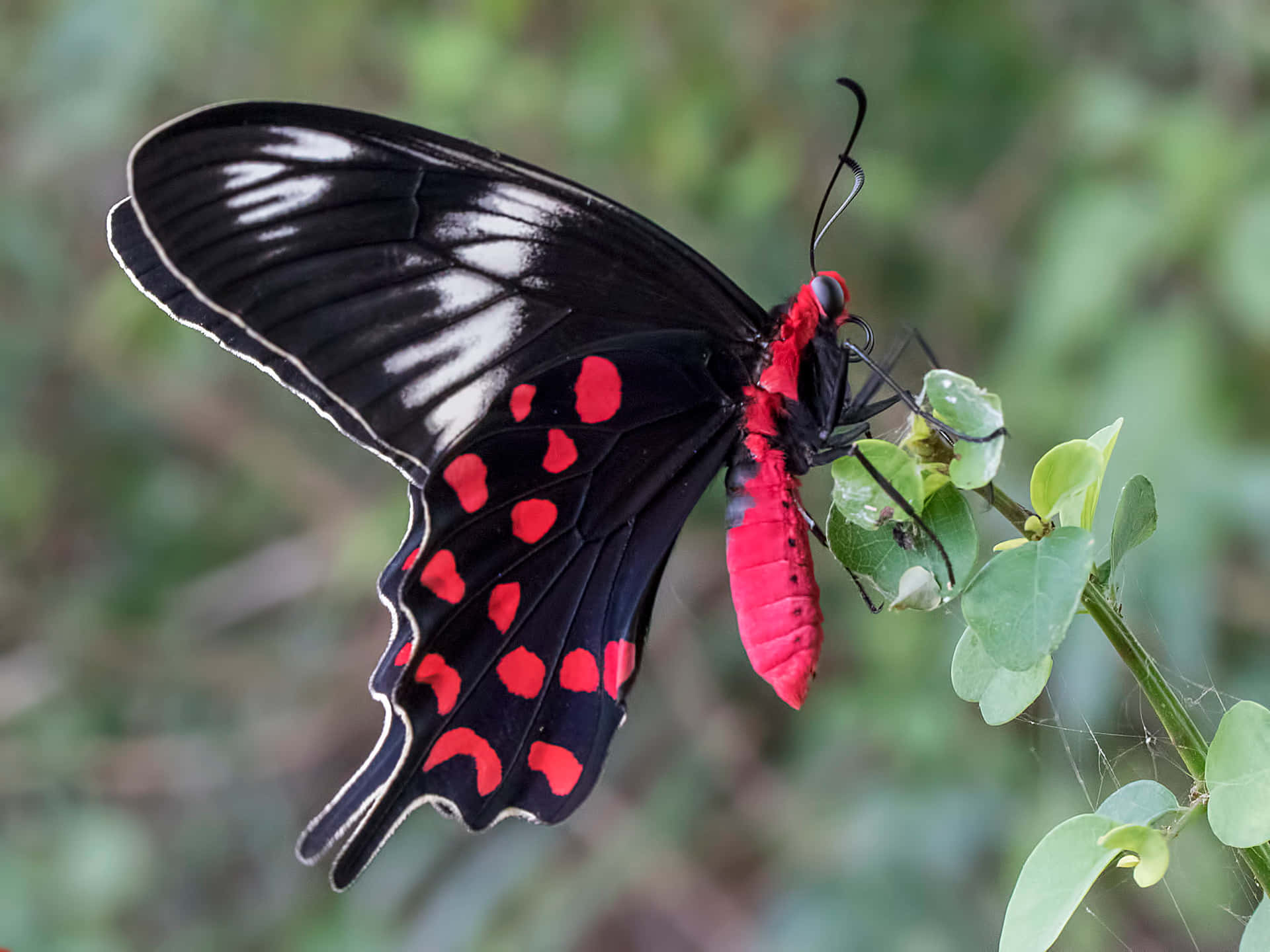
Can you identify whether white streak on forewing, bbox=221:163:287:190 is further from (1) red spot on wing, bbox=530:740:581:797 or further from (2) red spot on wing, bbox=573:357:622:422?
(1) red spot on wing, bbox=530:740:581:797

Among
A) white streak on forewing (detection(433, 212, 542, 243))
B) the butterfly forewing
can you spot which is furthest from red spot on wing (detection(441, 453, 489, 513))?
white streak on forewing (detection(433, 212, 542, 243))

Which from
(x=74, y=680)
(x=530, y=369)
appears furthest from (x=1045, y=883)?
(x=74, y=680)

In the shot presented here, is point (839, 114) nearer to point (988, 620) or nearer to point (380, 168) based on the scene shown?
point (380, 168)

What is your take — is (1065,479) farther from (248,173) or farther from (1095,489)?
(248,173)

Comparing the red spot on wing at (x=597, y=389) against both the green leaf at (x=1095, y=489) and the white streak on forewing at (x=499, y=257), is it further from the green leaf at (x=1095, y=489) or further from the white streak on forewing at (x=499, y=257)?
the green leaf at (x=1095, y=489)

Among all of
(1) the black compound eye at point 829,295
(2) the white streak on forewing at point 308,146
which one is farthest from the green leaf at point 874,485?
(2) the white streak on forewing at point 308,146

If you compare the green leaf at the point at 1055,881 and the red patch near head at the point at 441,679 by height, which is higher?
the red patch near head at the point at 441,679
